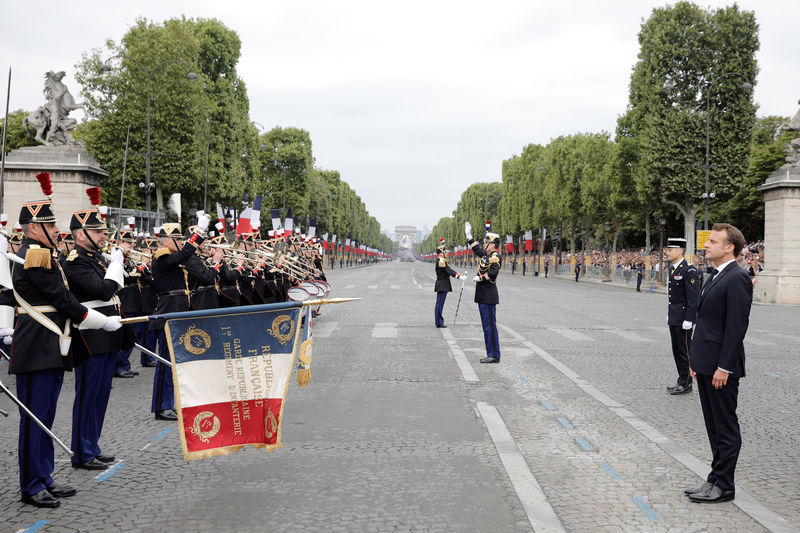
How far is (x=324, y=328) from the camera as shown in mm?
15578

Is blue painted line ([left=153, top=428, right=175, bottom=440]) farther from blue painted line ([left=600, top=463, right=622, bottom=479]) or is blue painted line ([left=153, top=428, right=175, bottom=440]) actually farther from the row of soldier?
blue painted line ([left=600, top=463, right=622, bottom=479])

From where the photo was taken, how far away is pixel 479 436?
21.0 feet

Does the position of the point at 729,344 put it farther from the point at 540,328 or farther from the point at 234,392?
the point at 540,328

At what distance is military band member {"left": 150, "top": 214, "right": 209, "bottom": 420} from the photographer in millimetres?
7141

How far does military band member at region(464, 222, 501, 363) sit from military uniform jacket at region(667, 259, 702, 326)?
2.64 metres

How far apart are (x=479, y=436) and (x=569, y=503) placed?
5.80 ft

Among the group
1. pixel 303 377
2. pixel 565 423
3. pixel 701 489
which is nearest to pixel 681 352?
pixel 565 423

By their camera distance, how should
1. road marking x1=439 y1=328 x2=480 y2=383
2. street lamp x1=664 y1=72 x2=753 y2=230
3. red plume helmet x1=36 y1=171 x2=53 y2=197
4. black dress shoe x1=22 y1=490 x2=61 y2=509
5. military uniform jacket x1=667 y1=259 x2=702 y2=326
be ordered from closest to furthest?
black dress shoe x1=22 y1=490 x2=61 y2=509 → red plume helmet x1=36 y1=171 x2=53 y2=197 → military uniform jacket x1=667 y1=259 x2=702 y2=326 → road marking x1=439 y1=328 x2=480 y2=383 → street lamp x1=664 y1=72 x2=753 y2=230

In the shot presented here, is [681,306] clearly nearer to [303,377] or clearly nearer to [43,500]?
[303,377]

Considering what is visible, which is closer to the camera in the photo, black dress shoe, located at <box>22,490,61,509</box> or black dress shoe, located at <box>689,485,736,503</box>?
black dress shoe, located at <box>22,490,61,509</box>

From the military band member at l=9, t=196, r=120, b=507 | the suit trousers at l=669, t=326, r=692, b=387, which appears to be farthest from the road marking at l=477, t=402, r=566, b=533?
the military band member at l=9, t=196, r=120, b=507

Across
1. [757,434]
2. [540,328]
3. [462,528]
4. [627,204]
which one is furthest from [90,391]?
[627,204]

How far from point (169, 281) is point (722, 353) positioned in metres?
5.60

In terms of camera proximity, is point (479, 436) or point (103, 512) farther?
point (479, 436)
